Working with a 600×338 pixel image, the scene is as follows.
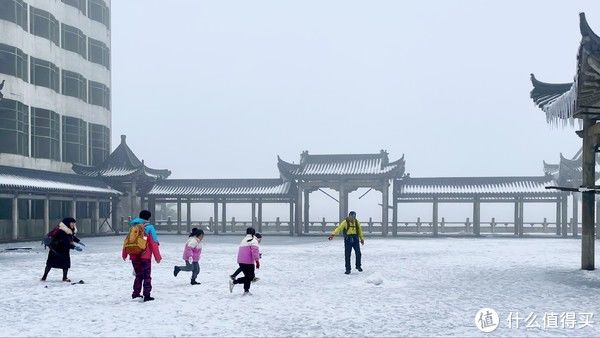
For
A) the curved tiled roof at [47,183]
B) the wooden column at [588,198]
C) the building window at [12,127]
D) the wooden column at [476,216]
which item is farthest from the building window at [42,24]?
the wooden column at [588,198]

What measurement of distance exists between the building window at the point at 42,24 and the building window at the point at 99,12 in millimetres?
5381

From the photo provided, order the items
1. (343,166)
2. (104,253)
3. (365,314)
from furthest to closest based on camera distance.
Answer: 1. (343,166)
2. (104,253)
3. (365,314)

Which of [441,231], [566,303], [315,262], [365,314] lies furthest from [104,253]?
[441,231]

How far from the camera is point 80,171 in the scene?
123 feet

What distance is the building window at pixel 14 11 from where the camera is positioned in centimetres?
3147

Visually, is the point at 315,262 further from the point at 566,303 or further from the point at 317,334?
the point at 317,334

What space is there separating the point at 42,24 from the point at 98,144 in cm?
917

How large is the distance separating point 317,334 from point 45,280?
8.06 metres

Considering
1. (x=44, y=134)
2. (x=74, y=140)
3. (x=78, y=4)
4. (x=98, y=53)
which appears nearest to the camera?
(x=44, y=134)

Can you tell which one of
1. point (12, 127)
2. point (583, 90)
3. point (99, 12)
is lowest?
point (583, 90)

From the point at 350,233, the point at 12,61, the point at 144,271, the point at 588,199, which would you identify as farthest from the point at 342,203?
the point at 144,271

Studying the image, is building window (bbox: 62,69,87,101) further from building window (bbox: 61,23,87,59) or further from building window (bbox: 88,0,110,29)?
building window (bbox: 88,0,110,29)

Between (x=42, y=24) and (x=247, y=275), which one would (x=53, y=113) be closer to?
(x=42, y=24)

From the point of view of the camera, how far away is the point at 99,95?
41594 mm
